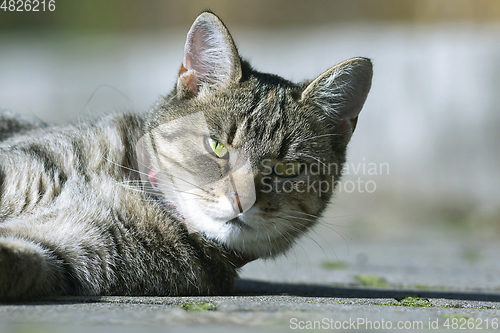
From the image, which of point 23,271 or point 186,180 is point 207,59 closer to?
point 186,180

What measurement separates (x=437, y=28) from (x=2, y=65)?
22.5ft

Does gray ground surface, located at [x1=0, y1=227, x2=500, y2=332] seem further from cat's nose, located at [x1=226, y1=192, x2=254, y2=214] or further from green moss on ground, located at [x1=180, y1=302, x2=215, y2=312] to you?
cat's nose, located at [x1=226, y1=192, x2=254, y2=214]

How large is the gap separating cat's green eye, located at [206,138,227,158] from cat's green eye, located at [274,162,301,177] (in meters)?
0.27

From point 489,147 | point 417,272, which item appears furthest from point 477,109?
point 417,272

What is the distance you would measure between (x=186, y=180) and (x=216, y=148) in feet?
0.72

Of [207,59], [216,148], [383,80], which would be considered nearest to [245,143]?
[216,148]

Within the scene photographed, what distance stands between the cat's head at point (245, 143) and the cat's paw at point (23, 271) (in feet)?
2.16

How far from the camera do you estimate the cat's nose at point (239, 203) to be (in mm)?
2209

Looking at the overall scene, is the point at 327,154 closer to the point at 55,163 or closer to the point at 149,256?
the point at 149,256

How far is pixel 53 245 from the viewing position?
7.08ft

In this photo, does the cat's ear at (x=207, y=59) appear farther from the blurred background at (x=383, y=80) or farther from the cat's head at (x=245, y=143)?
the blurred background at (x=383, y=80)

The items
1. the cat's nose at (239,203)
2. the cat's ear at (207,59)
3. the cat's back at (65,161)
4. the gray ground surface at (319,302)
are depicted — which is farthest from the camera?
the cat's ear at (207,59)

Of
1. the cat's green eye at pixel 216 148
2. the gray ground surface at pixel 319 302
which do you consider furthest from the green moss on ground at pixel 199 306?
the cat's green eye at pixel 216 148

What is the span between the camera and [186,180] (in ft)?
8.00
